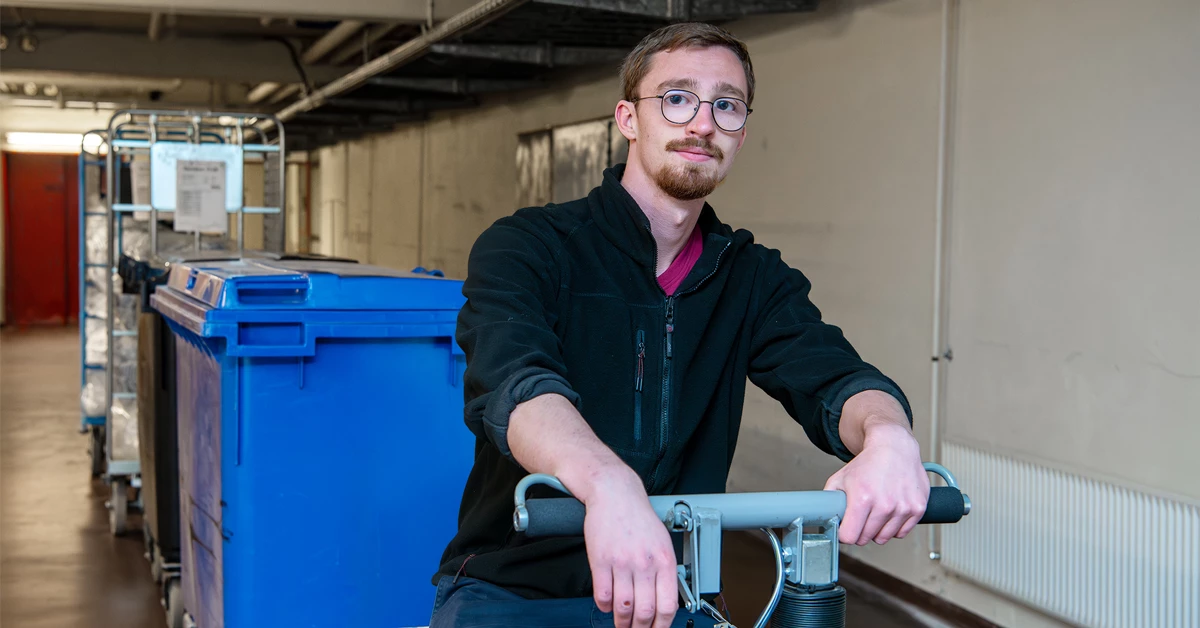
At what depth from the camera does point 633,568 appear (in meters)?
1.14

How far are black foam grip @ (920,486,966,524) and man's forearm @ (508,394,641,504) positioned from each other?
408 mm

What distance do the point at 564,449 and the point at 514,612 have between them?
42 centimetres

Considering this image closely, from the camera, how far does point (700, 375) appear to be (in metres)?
1.76

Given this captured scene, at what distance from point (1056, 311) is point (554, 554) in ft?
8.66

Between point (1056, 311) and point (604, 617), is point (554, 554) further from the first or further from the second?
point (1056, 311)

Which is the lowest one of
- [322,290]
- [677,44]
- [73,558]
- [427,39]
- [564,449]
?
[73,558]

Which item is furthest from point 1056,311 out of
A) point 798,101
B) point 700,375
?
point 700,375

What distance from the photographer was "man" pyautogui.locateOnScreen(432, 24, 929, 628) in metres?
1.57

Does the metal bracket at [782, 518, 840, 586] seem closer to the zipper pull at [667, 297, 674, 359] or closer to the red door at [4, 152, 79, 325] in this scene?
the zipper pull at [667, 297, 674, 359]

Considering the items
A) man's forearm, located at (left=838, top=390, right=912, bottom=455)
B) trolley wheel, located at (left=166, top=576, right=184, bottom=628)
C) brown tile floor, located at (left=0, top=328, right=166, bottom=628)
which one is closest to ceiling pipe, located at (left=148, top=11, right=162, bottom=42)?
brown tile floor, located at (left=0, top=328, right=166, bottom=628)

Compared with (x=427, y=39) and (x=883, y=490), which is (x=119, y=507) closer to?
(x=427, y=39)

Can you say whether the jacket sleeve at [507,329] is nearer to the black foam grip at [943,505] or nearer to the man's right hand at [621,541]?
the man's right hand at [621,541]

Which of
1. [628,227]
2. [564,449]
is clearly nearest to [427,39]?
[628,227]

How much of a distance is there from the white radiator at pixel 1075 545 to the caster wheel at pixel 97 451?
478 centimetres
